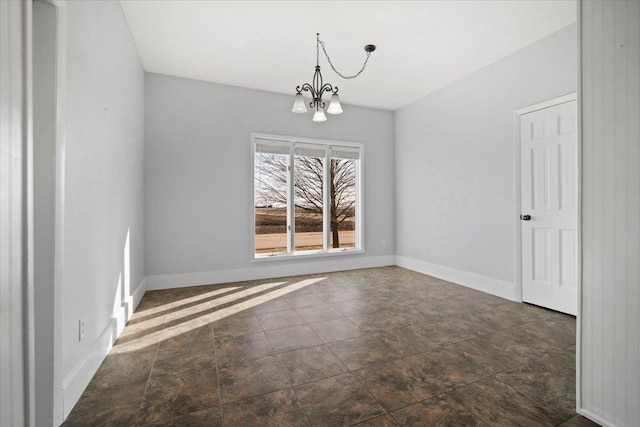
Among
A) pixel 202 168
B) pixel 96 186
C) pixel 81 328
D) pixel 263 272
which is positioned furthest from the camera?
pixel 263 272

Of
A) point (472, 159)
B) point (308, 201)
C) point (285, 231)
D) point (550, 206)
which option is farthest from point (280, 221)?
point (550, 206)

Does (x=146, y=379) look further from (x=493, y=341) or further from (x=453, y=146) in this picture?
(x=453, y=146)

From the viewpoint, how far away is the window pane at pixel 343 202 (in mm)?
5262

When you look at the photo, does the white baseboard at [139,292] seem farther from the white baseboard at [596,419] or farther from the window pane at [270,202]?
the white baseboard at [596,419]

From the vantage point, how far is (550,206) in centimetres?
321

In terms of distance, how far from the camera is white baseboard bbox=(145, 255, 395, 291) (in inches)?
159

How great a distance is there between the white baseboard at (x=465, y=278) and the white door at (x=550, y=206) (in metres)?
0.19

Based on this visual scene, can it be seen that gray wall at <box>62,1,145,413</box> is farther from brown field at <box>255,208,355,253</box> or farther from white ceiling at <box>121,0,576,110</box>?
brown field at <box>255,208,355,253</box>

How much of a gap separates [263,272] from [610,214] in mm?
3960

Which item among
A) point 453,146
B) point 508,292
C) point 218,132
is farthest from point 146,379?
point 453,146

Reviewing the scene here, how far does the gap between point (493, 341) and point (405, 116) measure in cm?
401

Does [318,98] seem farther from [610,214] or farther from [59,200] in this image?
[610,214]

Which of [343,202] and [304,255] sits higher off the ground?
[343,202]

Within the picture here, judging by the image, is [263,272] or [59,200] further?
[263,272]
